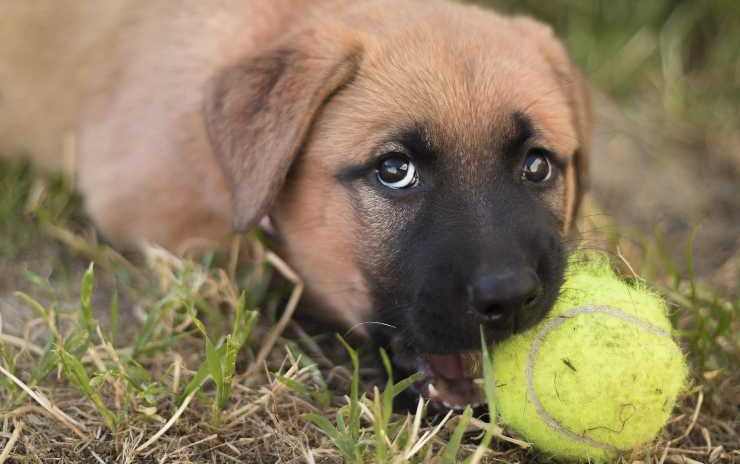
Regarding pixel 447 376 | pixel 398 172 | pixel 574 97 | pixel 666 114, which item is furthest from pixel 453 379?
pixel 666 114

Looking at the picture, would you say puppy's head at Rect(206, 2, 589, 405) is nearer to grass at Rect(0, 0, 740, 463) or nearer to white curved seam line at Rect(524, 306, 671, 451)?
white curved seam line at Rect(524, 306, 671, 451)

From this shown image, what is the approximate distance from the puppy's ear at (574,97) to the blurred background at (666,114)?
1.92 ft

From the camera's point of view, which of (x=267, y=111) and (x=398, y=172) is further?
(x=267, y=111)

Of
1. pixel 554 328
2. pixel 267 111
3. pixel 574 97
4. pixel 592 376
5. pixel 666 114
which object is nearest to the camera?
pixel 592 376

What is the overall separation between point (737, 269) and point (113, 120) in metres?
2.80

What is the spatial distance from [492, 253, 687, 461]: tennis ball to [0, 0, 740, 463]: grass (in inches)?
5.2

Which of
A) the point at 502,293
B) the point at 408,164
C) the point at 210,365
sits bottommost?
the point at 210,365

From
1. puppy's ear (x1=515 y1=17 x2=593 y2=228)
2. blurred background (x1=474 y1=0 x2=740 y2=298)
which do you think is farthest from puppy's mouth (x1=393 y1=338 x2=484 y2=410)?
blurred background (x1=474 y1=0 x2=740 y2=298)

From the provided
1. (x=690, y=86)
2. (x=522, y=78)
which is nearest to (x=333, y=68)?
(x=522, y=78)

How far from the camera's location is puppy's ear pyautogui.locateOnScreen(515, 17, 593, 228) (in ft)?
11.0

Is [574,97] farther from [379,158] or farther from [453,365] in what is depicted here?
[453,365]

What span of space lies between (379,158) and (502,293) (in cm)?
68

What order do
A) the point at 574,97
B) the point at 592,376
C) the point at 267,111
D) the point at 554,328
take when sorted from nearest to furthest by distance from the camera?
1. the point at 592,376
2. the point at 554,328
3. the point at 267,111
4. the point at 574,97

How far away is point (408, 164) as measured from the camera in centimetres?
282
